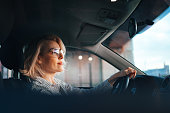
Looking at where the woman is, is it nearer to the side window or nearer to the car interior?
the car interior

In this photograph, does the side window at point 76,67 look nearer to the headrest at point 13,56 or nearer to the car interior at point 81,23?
the car interior at point 81,23

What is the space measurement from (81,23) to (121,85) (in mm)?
772

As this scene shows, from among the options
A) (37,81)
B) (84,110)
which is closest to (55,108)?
(84,110)

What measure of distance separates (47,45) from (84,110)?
1.11 meters

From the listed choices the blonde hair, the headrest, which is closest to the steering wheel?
the blonde hair

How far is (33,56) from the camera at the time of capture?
1.56m

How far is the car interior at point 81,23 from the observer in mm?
1312

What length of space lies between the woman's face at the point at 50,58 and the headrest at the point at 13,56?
0.67 ft

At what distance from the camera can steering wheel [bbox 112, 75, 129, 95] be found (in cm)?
135

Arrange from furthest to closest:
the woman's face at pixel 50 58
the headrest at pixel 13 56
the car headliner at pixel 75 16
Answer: the woman's face at pixel 50 58
the car headliner at pixel 75 16
the headrest at pixel 13 56

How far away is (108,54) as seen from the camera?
2223mm

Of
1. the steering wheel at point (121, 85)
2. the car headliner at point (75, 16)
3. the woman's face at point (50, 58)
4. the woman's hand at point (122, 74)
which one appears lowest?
the steering wheel at point (121, 85)

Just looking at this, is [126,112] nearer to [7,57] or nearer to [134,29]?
[134,29]

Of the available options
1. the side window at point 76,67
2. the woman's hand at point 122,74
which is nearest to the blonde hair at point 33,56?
the side window at point 76,67
